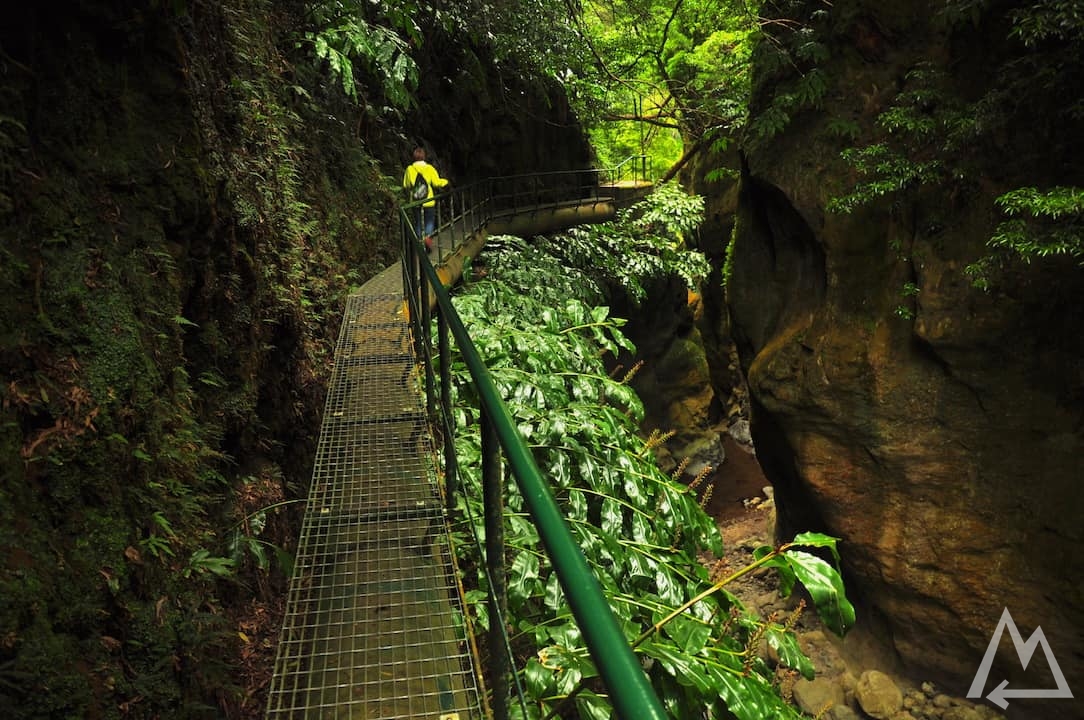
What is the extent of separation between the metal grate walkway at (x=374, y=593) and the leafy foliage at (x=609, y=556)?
0.70 ft

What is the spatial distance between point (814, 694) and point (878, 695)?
29.5 inches

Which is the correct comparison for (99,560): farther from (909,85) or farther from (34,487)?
(909,85)

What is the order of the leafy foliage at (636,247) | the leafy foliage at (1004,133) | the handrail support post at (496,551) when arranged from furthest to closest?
the leafy foliage at (636,247) < the leafy foliage at (1004,133) < the handrail support post at (496,551)

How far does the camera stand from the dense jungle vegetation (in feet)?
5.71

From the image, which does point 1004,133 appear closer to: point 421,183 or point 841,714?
point 421,183

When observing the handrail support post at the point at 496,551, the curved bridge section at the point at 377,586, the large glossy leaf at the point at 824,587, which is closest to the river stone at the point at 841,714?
the curved bridge section at the point at 377,586

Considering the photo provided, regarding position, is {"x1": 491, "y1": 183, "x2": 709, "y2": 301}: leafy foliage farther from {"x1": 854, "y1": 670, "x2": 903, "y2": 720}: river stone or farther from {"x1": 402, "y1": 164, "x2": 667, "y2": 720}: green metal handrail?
{"x1": 402, "y1": 164, "x2": 667, "y2": 720}: green metal handrail

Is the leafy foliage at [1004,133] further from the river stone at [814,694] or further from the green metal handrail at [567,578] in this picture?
the green metal handrail at [567,578]

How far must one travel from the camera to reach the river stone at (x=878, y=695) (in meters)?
7.49

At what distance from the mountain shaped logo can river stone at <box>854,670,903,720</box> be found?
84cm

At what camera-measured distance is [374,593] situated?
2186mm

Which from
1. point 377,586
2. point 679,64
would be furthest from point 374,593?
point 679,64

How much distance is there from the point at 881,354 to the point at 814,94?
344cm

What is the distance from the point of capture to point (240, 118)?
167 inches
